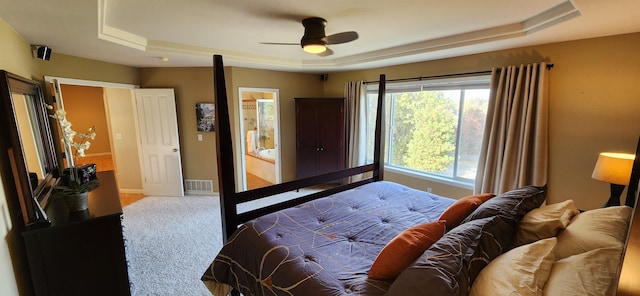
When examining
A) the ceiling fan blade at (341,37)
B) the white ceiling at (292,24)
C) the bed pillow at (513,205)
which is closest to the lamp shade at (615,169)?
the bed pillow at (513,205)

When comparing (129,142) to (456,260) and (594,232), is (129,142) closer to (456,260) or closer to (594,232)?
(456,260)

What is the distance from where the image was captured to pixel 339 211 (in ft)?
6.69

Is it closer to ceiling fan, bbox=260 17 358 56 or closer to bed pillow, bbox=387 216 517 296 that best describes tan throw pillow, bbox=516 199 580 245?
bed pillow, bbox=387 216 517 296

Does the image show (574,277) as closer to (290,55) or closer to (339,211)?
(339,211)

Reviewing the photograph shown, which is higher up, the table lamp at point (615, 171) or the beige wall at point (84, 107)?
the beige wall at point (84, 107)

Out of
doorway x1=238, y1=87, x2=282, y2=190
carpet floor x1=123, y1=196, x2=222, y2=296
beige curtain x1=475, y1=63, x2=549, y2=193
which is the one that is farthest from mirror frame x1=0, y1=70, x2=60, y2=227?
beige curtain x1=475, y1=63, x2=549, y2=193

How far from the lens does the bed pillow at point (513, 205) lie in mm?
1370

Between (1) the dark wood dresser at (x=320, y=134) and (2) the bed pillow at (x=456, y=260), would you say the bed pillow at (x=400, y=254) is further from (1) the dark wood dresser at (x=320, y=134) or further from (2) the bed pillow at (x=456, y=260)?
(1) the dark wood dresser at (x=320, y=134)

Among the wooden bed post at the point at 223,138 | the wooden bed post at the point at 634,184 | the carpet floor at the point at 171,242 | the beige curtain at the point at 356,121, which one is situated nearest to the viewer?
the wooden bed post at the point at 634,184

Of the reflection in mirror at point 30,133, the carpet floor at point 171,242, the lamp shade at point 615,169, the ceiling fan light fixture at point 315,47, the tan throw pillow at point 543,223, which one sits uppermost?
the ceiling fan light fixture at point 315,47

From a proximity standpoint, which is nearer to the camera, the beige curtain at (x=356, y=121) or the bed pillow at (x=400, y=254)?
the bed pillow at (x=400, y=254)

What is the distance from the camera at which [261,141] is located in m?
6.62

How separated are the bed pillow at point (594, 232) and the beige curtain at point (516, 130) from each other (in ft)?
5.48

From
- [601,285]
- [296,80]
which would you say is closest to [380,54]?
[296,80]
